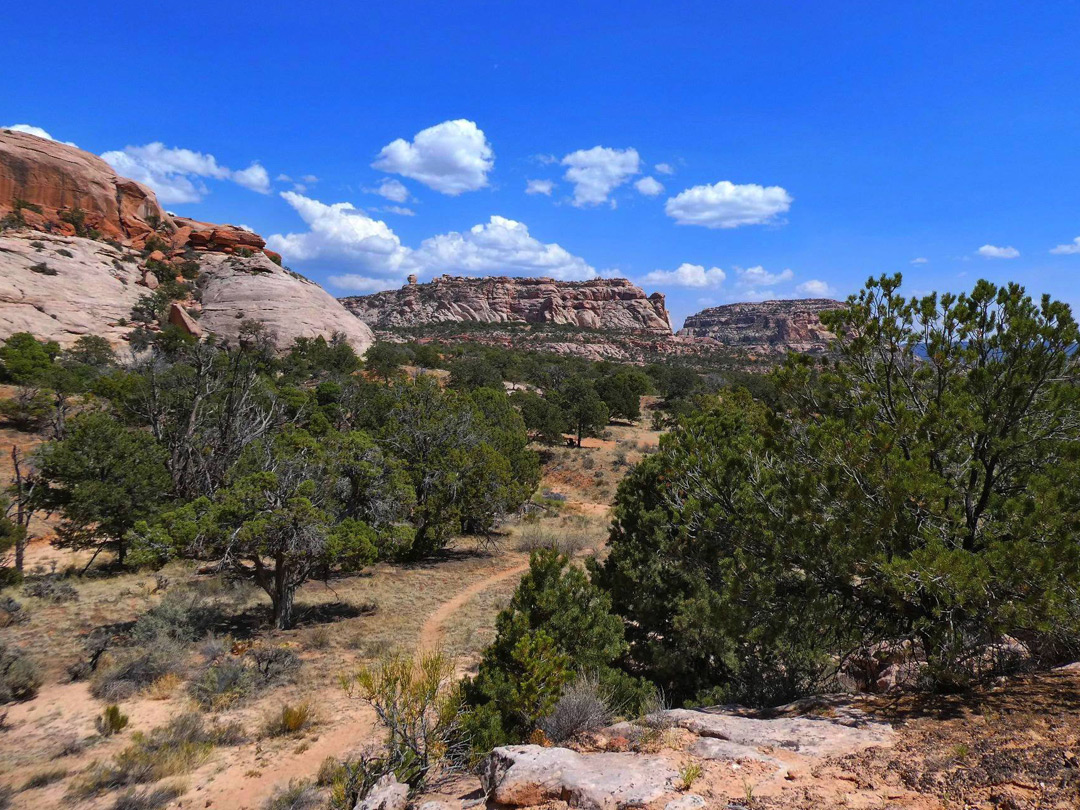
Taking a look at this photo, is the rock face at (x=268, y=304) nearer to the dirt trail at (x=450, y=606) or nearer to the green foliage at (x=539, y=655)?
the dirt trail at (x=450, y=606)

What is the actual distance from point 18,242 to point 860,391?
201ft

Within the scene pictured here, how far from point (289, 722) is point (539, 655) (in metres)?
4.43

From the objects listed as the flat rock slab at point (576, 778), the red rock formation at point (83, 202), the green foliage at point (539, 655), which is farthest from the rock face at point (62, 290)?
the flat rock slab at point (576, 778)

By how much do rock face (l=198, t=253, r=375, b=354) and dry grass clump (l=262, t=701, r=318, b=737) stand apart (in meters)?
46.2

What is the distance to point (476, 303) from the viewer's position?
461ft

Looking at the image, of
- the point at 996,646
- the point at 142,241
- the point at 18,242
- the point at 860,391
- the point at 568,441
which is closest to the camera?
the point at 996,646

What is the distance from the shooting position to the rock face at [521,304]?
5438 inches

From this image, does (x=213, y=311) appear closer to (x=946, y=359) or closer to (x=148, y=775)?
(x=148, y=775)

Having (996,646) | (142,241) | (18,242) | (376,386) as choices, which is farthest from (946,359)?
(142,241)

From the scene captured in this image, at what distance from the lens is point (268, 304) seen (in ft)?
169

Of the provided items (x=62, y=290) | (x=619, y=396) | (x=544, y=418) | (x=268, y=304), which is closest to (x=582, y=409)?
(x=544, y=418)

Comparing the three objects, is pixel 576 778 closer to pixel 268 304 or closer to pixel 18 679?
pixel 18 679

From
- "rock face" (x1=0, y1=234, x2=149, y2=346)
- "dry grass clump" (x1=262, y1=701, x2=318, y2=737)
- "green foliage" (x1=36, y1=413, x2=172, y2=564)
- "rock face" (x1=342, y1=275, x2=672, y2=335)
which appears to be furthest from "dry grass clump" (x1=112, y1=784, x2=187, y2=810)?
"rock face" (x1=342, y1=275, x2=672, y2=335)

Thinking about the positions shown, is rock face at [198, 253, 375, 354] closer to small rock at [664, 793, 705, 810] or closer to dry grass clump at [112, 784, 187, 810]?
dry grass clump at [112, 784, 187, 810]
